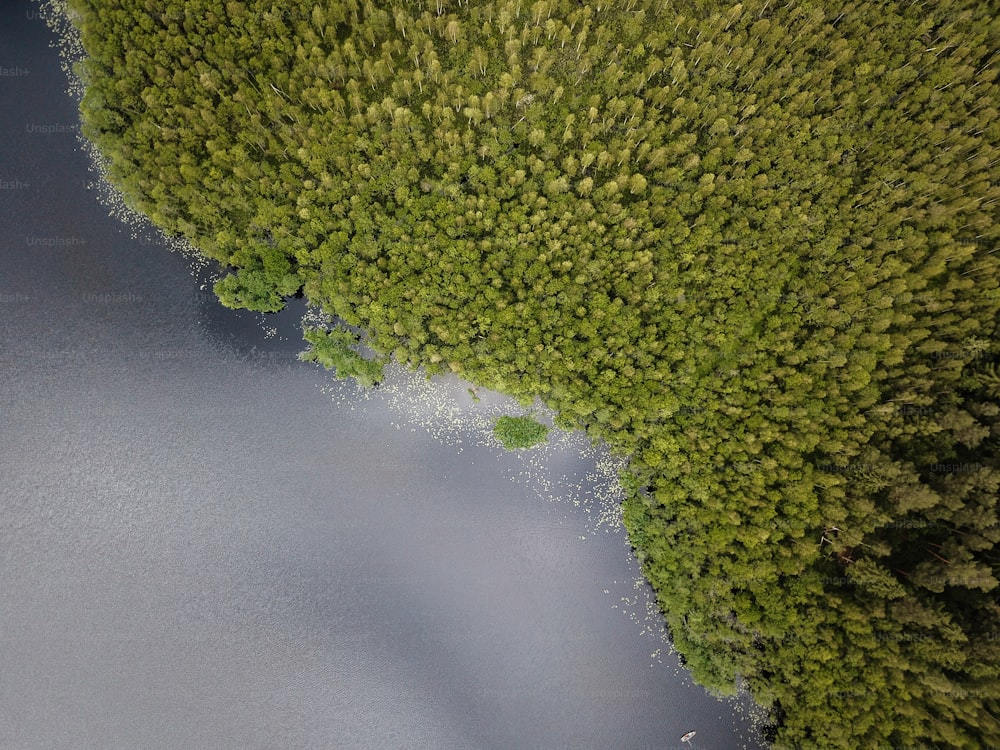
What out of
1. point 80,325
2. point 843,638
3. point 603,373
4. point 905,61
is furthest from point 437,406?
point 905,61

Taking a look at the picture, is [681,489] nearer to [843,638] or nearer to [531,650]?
[843,638]

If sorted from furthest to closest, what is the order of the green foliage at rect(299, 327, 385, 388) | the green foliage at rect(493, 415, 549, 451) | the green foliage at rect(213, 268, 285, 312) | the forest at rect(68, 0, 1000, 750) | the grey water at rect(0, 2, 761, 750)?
the green foliage at rect(493, 415, 549, 451)
the green foliage at rect(299, 327, 385, 388)
the green foliage at rect(213, 268, 285, 312)
the grey water at rect(0, 2, 761, 750)
the forest at rect(68, 0, 1000, 750)

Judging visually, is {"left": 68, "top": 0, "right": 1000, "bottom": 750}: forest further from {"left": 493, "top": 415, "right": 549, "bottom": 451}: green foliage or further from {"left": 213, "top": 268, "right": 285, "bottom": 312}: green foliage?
{"left": 493, "top": 415, "right": 549, "bottom": 451}: green foliage

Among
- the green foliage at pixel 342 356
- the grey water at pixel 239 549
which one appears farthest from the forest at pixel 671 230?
the grey water at pixel 239 549

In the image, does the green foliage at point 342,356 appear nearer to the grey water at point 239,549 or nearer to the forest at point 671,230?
the forest at point 671,230

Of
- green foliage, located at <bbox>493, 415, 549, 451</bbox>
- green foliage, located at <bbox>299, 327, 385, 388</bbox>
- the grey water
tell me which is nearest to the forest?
green foliage, located at <bbox>299, 327, 385, 388</bbox>

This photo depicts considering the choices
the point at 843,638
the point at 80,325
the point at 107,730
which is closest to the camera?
the point at 843,638
